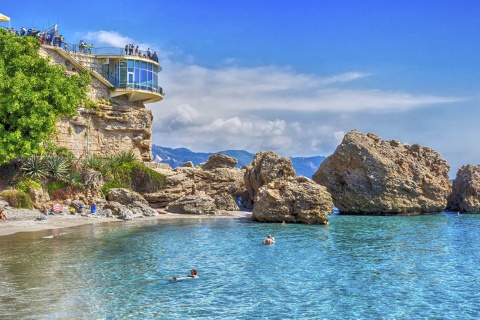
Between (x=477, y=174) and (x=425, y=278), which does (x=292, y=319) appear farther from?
(x=477, y=174)

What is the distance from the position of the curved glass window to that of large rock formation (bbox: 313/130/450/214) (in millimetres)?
23980

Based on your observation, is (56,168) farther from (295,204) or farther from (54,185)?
(295,204)

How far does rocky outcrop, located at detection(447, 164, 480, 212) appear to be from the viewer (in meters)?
57.8

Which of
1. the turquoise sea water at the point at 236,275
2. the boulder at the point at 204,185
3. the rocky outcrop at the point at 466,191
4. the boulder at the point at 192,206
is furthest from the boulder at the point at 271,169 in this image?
the rocky outcrop at the point at 466,191

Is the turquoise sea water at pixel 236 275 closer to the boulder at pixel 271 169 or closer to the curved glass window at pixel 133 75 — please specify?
the boulder at pixel 271 169

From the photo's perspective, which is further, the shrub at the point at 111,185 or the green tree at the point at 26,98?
the shrub at the point at 111,185

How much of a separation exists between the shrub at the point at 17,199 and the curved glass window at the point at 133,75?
76.4 ft

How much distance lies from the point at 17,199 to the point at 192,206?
16.2 m

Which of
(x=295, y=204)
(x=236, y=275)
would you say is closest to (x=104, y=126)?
(x=295, y=204)

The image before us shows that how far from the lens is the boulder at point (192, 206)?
47791 millimetres

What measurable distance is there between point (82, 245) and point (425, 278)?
58.1 feet

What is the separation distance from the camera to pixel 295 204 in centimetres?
4059

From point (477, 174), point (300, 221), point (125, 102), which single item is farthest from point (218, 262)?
point (477, 174)

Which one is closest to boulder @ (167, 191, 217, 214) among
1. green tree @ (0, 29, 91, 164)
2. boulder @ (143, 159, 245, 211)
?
boulder @ (143, 159, 245, 211)
